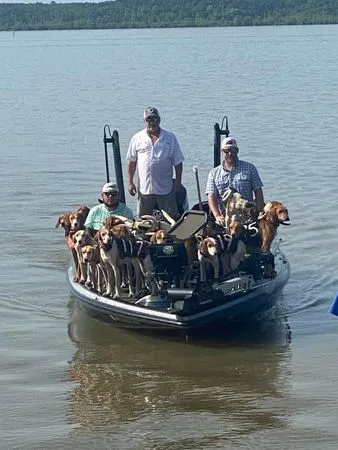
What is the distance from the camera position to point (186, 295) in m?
10.8

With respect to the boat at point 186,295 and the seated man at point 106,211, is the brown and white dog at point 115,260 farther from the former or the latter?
the seated man at point 106,211

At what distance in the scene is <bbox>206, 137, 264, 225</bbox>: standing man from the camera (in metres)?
12.5

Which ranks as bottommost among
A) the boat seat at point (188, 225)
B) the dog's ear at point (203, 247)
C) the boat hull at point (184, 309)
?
the boat hull at point (184, 309)

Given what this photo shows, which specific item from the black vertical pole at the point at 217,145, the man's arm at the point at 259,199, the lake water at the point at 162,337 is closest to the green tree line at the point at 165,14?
the lake water at the point at 162,337

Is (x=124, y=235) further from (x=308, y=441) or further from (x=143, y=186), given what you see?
(x=308, y=441)

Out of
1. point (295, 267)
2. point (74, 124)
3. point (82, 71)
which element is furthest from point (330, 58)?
point (295, 267)

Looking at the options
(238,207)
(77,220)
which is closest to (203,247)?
(238,207)

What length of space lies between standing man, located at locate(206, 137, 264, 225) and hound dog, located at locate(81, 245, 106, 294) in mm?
1435

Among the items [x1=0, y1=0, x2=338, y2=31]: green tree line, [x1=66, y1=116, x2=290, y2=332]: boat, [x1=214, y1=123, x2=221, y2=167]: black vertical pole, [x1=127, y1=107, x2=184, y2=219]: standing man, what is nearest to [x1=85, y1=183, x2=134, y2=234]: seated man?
[x1=66, y1=116, x2=290, y2=332]: boat

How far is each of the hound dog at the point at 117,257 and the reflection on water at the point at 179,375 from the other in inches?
22.5

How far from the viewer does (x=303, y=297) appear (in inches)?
526

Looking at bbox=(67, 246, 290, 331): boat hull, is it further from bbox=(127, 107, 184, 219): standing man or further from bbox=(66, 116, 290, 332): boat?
bbox=(127, 107, 184, 219): standing man

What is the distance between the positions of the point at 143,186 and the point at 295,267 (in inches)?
110

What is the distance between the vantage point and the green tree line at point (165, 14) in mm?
103625
